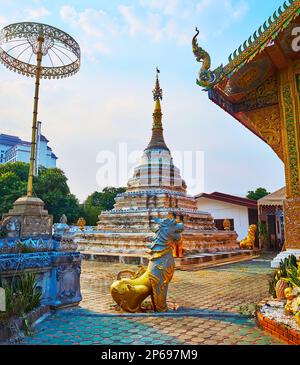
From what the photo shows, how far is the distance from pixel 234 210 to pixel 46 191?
1776 centimetres

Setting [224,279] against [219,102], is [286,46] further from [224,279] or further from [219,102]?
[224,279]

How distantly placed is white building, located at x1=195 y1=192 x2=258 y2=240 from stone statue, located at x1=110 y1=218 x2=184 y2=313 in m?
18.8

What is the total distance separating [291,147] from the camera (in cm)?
753

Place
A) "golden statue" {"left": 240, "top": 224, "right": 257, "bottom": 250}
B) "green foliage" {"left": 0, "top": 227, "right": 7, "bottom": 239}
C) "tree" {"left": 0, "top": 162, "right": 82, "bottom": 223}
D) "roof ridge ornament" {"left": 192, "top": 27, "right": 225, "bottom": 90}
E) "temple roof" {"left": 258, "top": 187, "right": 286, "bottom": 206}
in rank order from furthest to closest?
Result: 1. "tree" {"left": 0, "top": 162, "right": 82, "bottom": 223}
2. "temple roof" {"left": 258, "top": 187, "right": 286, "bottom": 206}
3. "golden statue" {"left": 240, "top": 224, "right": 257, "bottom": 250}
4. "roof ridge ornament" {"left": 192, "top": 27, "right": 225, "bottom": 90}
5. "green foliage" {"left": 0, "top": 227, "right": 7, "bottom": 239}

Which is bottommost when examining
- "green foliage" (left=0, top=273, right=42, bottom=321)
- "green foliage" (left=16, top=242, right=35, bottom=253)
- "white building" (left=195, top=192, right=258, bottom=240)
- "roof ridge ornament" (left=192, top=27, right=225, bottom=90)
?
"green foliage" (left=0, top=273, right=42, bottom=321)

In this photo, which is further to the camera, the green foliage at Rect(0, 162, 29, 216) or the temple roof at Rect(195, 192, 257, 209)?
the green foliage at Rect(0, 162, 29, 216)

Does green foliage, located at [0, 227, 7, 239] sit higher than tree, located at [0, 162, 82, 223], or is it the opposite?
tree, located at [0, 162, 82, 223]

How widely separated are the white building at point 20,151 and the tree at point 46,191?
20611mm

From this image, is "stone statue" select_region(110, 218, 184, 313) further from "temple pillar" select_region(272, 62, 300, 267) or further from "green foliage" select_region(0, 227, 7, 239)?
"temple pillar" select_region(272, 62, 300, 267)

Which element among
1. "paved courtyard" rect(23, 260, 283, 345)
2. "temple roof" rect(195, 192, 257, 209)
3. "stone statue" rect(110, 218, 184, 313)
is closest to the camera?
"paved courtyard" rect(23, 260, 283, 345)

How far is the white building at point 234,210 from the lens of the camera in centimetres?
2277

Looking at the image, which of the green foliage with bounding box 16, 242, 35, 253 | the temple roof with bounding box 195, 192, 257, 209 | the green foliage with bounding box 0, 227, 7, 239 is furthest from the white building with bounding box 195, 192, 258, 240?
the green foliage with bounding box 16, 242, 35, 253

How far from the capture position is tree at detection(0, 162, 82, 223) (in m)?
27.5

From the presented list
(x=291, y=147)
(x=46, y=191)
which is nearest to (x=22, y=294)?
(x=291, y=147)
